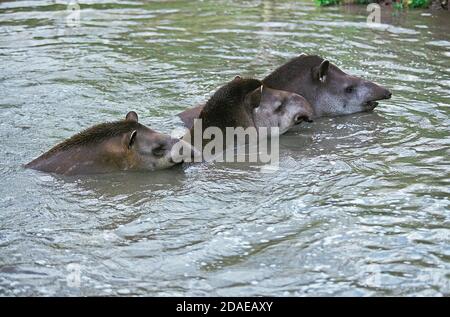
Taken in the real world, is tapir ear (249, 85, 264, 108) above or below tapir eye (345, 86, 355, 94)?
above

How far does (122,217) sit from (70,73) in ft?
20.8

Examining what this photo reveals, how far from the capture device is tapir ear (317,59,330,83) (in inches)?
427

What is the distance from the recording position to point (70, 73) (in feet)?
43.9

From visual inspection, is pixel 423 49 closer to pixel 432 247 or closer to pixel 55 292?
pixel 432 247

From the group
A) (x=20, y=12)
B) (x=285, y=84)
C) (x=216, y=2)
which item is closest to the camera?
(x=285, y=84)

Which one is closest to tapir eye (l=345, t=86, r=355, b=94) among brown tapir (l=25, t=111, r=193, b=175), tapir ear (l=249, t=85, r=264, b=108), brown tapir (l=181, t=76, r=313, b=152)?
brown tapir (l=181, t=76, r=313, b=152)

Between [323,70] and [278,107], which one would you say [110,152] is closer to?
[278,107]

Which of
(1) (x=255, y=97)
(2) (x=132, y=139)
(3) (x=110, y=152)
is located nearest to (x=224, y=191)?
(2) (x=132, y=139)

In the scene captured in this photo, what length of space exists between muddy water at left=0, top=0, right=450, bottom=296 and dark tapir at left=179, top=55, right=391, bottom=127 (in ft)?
0.89

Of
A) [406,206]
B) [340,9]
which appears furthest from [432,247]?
[340,9]

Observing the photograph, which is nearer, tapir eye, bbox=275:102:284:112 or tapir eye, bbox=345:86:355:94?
tapir eye, bbox=275:102:284:112

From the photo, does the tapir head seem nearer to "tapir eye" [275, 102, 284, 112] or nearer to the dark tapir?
the dark tapir

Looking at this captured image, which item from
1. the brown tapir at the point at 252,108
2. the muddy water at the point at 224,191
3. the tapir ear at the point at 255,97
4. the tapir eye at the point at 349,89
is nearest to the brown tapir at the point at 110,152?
the muddy water at the point at 224,191

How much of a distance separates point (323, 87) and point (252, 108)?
1513 millimetres
